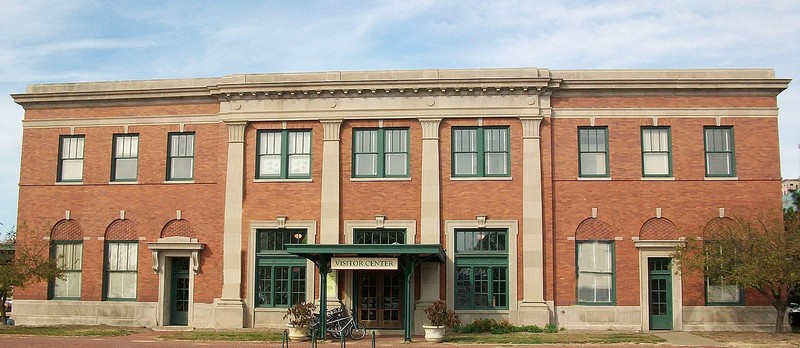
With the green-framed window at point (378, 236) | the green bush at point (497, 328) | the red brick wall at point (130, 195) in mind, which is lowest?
the green bush at point (497, 328)

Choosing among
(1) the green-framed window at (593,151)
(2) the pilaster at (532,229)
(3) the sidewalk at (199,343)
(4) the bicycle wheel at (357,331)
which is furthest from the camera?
(1) the green-framed window at (593,151)

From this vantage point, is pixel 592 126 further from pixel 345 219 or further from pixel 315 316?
pixel 315 316

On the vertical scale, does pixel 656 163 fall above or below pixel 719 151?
below

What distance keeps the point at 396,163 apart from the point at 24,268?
46.1 feet

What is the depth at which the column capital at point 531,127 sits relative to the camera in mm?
30875

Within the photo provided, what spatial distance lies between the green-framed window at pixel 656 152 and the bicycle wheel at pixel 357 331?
11.5 metres

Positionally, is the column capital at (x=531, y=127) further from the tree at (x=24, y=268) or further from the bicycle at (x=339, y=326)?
the tree at (x=24, y=268)

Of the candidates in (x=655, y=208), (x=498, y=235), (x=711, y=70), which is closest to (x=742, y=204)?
(x=655, y=208)

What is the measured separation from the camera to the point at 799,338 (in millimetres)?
26719

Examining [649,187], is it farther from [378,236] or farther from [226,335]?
[226,335]

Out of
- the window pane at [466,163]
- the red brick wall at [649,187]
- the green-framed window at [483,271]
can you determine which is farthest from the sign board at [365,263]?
the red brick wall at [649,187]

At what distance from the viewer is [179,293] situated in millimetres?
32625

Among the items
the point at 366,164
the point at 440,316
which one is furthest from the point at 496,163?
the point at 440,316

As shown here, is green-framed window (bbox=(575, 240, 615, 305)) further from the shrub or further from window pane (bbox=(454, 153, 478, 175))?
the shrub
